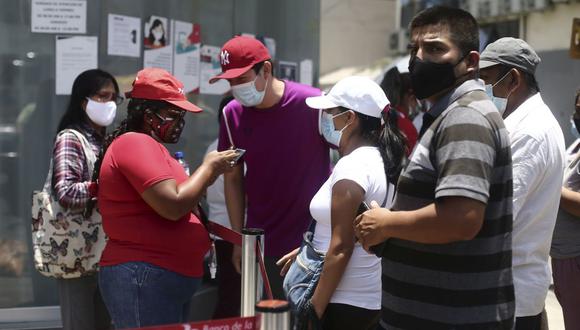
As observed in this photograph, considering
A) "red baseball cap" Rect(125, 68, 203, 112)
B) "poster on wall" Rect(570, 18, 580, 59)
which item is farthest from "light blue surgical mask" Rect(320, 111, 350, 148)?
"poster on wall" Rect(570, 18, 580, 59)

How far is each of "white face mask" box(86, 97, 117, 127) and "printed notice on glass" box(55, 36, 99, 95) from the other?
0.68m

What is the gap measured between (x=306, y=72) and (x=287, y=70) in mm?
225

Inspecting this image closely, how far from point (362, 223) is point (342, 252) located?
0.60 m

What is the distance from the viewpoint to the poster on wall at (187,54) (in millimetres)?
5699

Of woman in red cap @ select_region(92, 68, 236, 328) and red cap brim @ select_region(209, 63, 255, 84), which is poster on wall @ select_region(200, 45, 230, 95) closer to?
red cap brim @ select_region(209, 63, 255, 84)

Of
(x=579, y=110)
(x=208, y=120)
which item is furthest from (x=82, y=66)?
(x=579, y=110)

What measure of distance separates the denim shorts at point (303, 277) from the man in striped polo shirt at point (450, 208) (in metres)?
0.67

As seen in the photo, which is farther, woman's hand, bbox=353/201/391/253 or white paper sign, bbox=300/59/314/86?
white paper sign, bbox=300/59/314/86

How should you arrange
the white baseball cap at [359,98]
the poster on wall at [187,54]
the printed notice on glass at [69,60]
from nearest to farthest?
the white baseball cap at [359,98] < the printed notice on glass at [69,60] < the poster on wall at [187,54]

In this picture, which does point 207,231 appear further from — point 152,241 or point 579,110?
point 579,110

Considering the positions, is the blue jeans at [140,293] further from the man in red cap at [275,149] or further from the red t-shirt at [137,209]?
the man in red cap at [275,149]

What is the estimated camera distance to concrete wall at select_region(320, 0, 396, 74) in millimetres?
26152

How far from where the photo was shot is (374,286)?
10.7ft

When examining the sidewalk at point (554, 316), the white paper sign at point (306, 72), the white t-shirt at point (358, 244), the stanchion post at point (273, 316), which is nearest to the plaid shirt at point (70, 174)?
the white t-shirt at point (358, 244)
